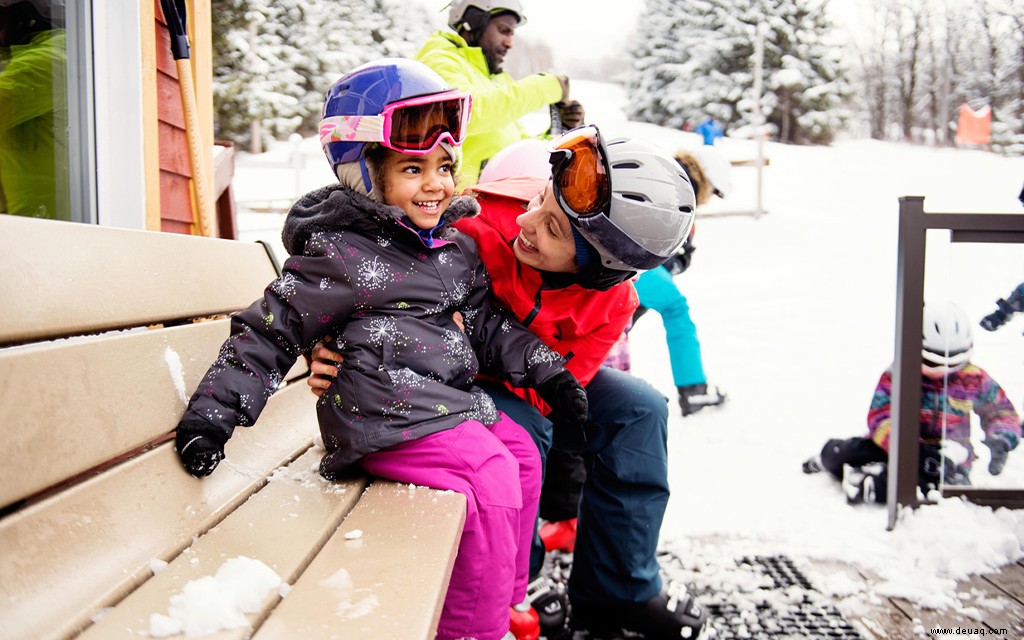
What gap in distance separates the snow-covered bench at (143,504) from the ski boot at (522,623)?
0.66 metres

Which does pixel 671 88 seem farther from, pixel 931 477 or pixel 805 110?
pixel 931 477

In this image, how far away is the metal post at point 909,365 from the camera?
10.1 ft

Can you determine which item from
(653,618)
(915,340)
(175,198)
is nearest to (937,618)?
(653,618)

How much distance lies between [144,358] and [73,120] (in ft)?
5.84

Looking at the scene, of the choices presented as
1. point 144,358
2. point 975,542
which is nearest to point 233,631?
point 144,358

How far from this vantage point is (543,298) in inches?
92.4

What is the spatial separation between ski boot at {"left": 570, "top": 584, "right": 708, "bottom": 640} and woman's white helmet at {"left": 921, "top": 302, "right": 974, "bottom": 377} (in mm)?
1523

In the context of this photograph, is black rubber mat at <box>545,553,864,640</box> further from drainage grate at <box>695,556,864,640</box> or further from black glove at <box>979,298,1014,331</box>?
black glove at <box>979,298,1014,331</box>

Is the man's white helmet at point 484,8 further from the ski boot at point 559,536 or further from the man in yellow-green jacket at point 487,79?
the ski boot at point 559,536

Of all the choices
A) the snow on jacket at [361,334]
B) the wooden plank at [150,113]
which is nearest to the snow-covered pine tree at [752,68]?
the wooden plank at [150,113]

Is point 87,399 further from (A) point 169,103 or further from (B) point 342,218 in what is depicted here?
(A) point 169,103

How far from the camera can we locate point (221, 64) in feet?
58.1

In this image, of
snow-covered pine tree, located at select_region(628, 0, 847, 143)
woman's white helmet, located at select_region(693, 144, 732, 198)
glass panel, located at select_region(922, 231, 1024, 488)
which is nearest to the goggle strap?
glass panel, located at select_region(922, 231, 1024, 488)

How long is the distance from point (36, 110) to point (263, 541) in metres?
2.14
